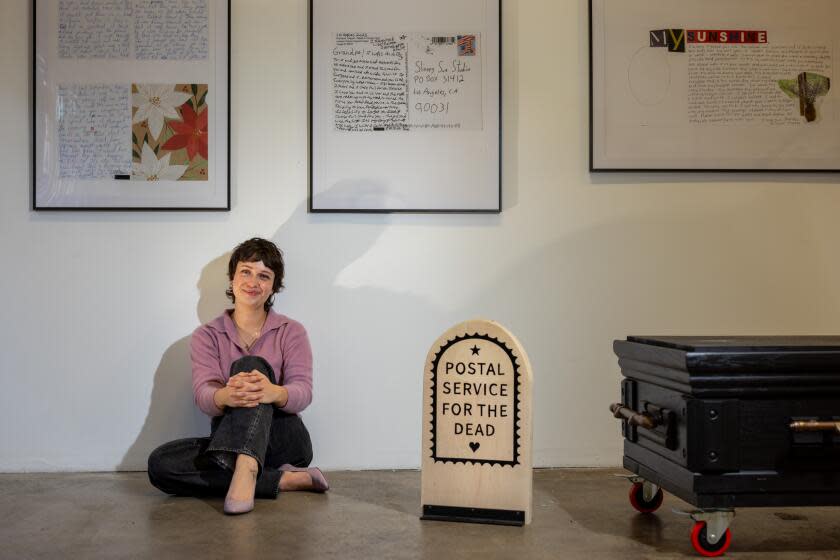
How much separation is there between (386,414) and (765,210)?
1612 millimetres

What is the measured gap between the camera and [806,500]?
1.82m

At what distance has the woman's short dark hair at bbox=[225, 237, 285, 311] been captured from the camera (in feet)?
8.80

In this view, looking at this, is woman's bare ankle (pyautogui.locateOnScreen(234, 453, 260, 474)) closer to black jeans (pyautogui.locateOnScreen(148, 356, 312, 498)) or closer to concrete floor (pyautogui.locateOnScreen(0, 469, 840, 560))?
black jeans (pyautogui.locateOnScreen(148, 356, 312, 498))

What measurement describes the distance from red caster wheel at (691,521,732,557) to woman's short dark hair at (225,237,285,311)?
1.55 m

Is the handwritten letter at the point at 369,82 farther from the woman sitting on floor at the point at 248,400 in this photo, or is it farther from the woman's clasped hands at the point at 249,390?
the woman's clasped hands at the point at 249,390

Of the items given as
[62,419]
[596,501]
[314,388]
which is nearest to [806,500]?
[596,501]

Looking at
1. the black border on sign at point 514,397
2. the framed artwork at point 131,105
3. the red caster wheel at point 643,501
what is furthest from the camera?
the framed artwork at point 131,105

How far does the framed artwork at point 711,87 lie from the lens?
2.92 m

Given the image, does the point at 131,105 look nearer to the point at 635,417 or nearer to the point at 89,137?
the point at 89,137

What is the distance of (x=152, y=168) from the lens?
9.41 ft

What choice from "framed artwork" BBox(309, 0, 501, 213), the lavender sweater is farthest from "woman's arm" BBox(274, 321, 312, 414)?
"framed artwork" BBox(309, 0, 501, 213)

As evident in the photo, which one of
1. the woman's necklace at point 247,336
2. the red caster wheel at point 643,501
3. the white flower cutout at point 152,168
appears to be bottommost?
the red caster wheel at point 643,501

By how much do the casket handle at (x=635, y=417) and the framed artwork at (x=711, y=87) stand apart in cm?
107

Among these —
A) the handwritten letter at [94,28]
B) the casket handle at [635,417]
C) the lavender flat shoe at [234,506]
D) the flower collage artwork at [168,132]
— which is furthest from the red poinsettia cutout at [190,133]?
the casket handle at [635,417]
